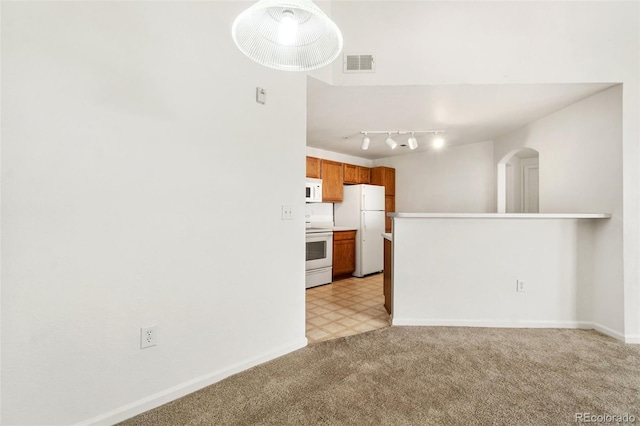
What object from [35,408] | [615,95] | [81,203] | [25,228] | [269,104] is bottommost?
[35,408]

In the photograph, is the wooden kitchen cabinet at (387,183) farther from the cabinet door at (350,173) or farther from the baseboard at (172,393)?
the baseboard at (172,393)

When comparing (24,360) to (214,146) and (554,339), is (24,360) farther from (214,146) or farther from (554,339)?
(554,339)

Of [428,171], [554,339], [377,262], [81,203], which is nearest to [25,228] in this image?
[81,203]

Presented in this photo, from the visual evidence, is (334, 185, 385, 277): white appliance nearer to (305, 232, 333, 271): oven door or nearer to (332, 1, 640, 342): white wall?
(305, 232, 333, 271): oven door

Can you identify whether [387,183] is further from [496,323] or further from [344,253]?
[496,323]

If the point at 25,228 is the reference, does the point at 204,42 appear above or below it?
above

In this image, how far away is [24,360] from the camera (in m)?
1.24

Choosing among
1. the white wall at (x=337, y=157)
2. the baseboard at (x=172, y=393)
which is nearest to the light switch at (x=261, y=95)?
the baseboard at (x=172, y=393)

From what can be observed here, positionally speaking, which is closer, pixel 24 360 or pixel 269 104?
pixel 24 360

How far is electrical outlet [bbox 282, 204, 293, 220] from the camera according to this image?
2180 millimetres

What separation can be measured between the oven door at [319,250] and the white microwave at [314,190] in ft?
1.97

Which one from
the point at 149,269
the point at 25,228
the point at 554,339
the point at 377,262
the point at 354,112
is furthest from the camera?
the point at 377,262

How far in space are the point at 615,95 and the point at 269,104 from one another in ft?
9.74

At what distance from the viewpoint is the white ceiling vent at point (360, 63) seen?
250cm
